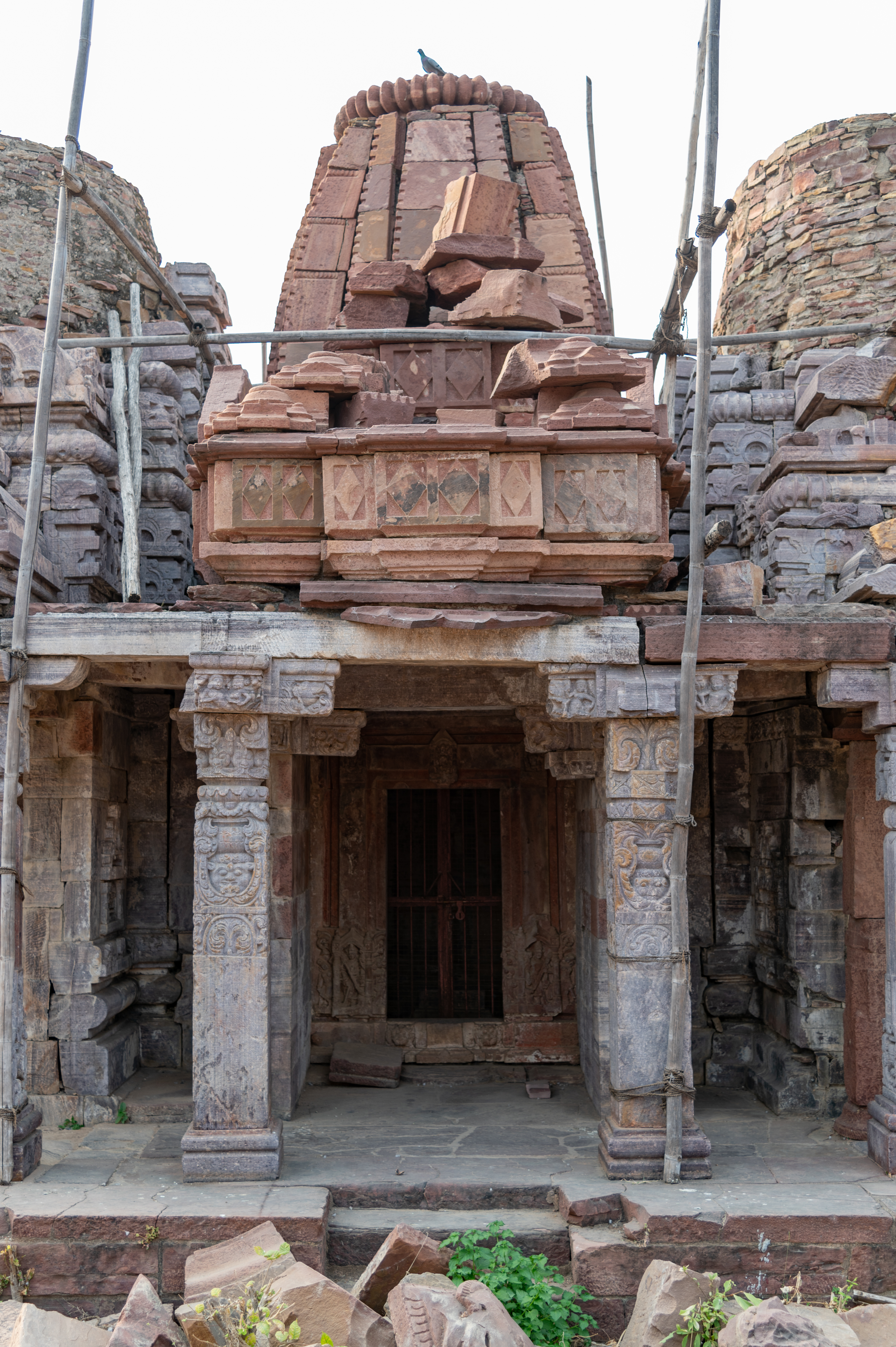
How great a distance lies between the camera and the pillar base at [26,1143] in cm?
561

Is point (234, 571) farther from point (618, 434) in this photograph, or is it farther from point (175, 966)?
point (175, 966)

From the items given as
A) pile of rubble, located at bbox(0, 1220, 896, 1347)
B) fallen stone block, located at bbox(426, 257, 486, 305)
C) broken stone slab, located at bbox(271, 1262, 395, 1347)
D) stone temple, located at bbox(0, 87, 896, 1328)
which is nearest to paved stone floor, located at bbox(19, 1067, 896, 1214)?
stone temple, located at bbox(0, 87, 896, 1328)

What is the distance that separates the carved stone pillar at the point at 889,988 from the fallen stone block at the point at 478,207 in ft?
14.9

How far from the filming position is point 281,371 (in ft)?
20.8

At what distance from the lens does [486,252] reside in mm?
7441

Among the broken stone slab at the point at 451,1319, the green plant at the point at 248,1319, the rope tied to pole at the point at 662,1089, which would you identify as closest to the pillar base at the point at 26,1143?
the green plant at the point at 248,1319

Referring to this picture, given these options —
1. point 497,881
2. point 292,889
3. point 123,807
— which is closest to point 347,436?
point 292,889

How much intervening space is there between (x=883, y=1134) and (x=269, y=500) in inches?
199

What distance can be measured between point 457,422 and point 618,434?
3.42ft

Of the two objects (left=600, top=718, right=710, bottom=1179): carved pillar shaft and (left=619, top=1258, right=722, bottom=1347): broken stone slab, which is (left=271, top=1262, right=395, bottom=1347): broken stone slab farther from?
(left=600, top=718, right=710, bottom=1179): carved pillar shaft

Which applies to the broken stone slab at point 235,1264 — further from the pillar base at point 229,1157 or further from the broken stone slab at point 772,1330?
the broken stone slab at point 772,1330

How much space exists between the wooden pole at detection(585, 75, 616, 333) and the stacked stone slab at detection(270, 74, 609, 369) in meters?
0.47

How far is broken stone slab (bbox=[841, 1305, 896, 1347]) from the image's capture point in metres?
4.48

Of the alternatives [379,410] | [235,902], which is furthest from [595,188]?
[235,902]
